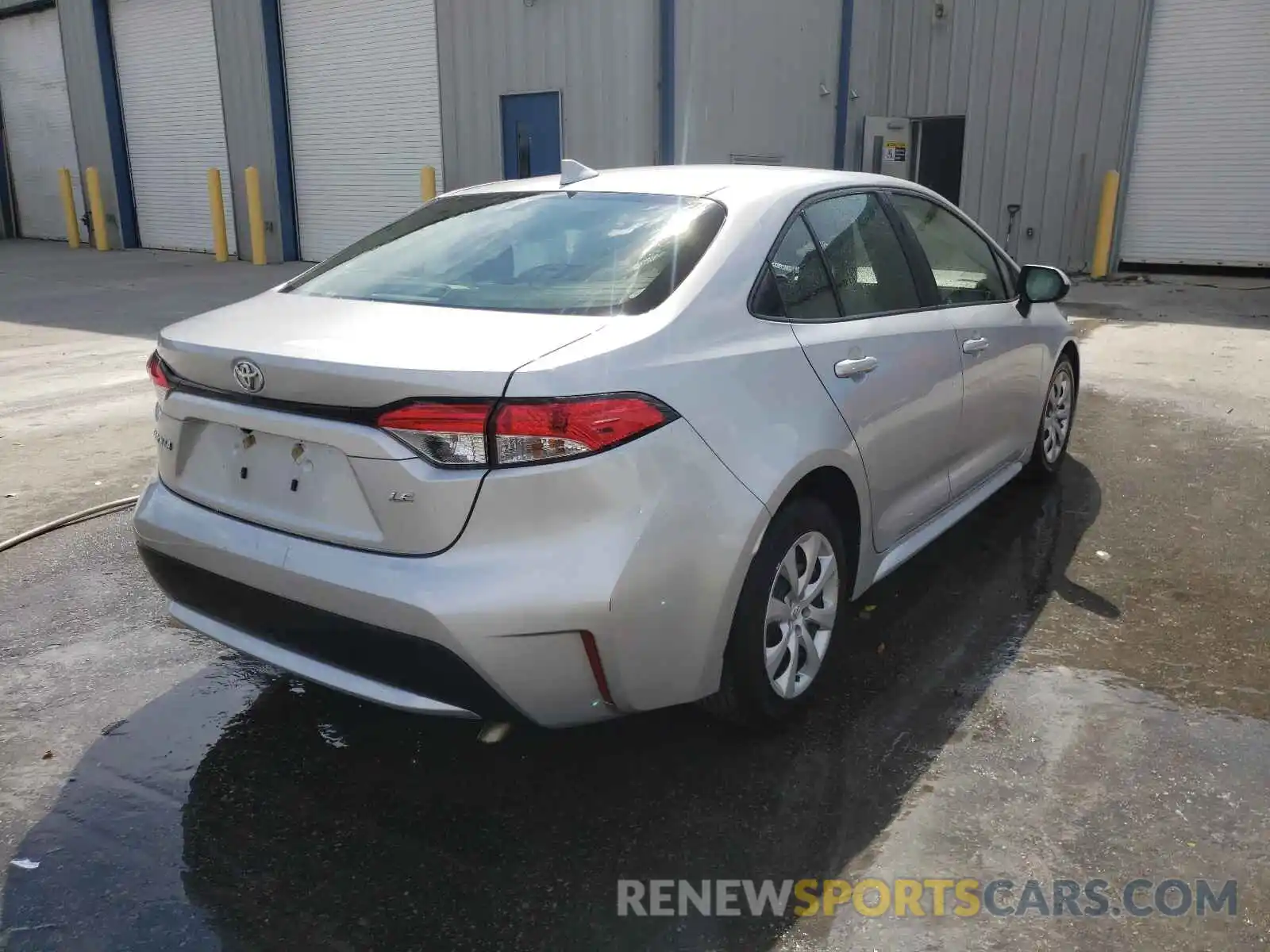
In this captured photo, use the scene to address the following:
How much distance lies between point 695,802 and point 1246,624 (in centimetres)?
235

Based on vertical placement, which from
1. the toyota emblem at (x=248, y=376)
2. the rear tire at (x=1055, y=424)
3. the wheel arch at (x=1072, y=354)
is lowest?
the rear tire at (x=1055, y=424)

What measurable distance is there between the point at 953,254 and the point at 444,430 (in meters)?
2.62

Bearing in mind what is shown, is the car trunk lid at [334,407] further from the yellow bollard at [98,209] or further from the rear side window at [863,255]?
the yellow bollard at [98,209]

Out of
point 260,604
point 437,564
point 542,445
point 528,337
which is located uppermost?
point 528,337

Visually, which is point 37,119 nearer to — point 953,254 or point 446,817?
point 953,254

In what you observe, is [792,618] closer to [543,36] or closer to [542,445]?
[542,445]

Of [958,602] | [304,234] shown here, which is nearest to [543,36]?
[304,234]

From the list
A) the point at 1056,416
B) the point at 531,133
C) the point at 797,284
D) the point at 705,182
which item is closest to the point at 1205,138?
the point at 531,133

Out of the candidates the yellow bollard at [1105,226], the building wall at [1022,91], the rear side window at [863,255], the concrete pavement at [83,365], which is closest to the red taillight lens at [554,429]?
the rear side window at [863,255]

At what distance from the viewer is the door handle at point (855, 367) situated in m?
3.04

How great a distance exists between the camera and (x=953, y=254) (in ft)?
13.5

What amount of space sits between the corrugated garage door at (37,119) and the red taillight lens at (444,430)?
73.0ft

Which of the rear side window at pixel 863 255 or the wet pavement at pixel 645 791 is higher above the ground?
the rear side window at pixel 863 255

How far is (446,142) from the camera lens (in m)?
14.9
